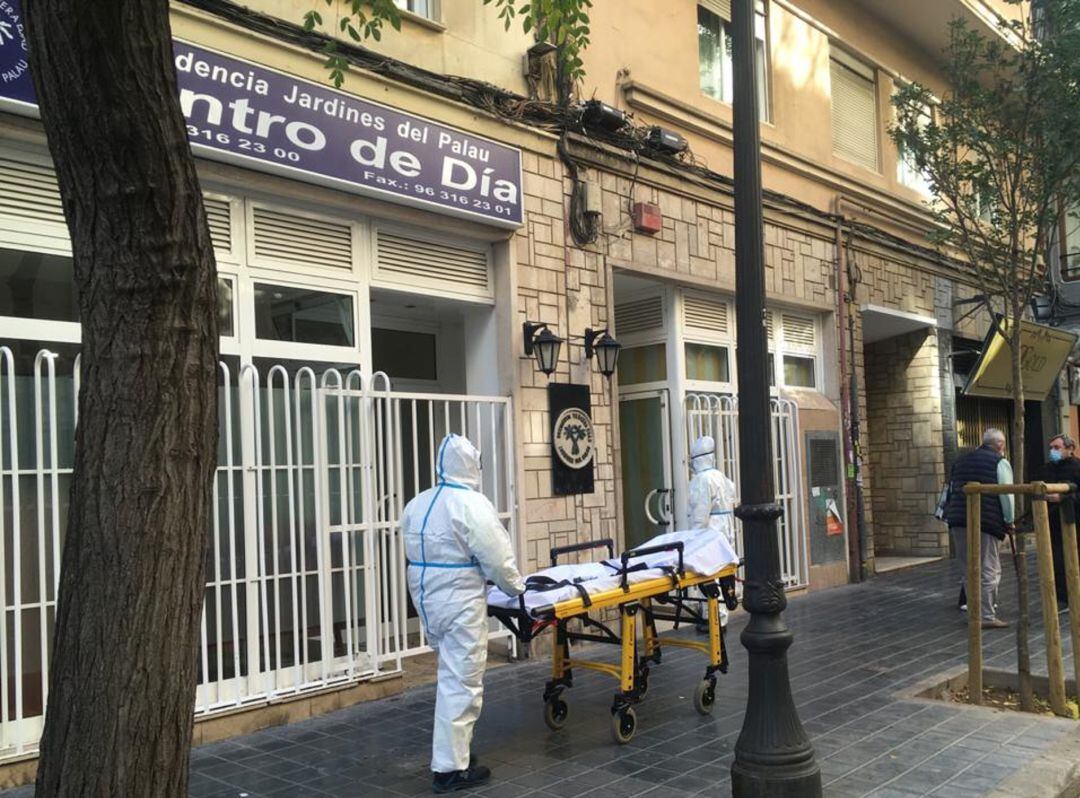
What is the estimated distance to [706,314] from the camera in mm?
10672

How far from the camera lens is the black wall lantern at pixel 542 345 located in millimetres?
8031

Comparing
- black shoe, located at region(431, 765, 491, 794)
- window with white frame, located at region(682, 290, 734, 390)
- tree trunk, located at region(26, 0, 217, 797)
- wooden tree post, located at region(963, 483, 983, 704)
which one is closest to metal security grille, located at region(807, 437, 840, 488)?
window with white frame, located at region(682, 290, 734, 390)

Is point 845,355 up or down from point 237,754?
up

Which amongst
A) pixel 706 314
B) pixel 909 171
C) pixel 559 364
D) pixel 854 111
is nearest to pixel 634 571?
pixel 559 364

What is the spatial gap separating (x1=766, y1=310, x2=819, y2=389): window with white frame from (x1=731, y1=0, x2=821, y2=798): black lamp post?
6.96 metres

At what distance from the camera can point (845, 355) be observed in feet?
41.1

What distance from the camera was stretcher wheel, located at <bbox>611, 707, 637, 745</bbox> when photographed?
555 cm

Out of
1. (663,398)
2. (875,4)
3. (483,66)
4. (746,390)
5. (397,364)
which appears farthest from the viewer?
(875,4)

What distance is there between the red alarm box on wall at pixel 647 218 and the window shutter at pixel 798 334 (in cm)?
314

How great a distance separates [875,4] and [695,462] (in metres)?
8.95

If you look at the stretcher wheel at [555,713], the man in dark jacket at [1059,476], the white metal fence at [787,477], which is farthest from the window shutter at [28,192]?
the man in dark jacket at [1059,476]

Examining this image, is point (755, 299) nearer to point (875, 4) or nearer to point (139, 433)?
point (139, 433)

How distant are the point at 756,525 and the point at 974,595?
2.59 meters

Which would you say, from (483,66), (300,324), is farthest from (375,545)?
(483,66)
